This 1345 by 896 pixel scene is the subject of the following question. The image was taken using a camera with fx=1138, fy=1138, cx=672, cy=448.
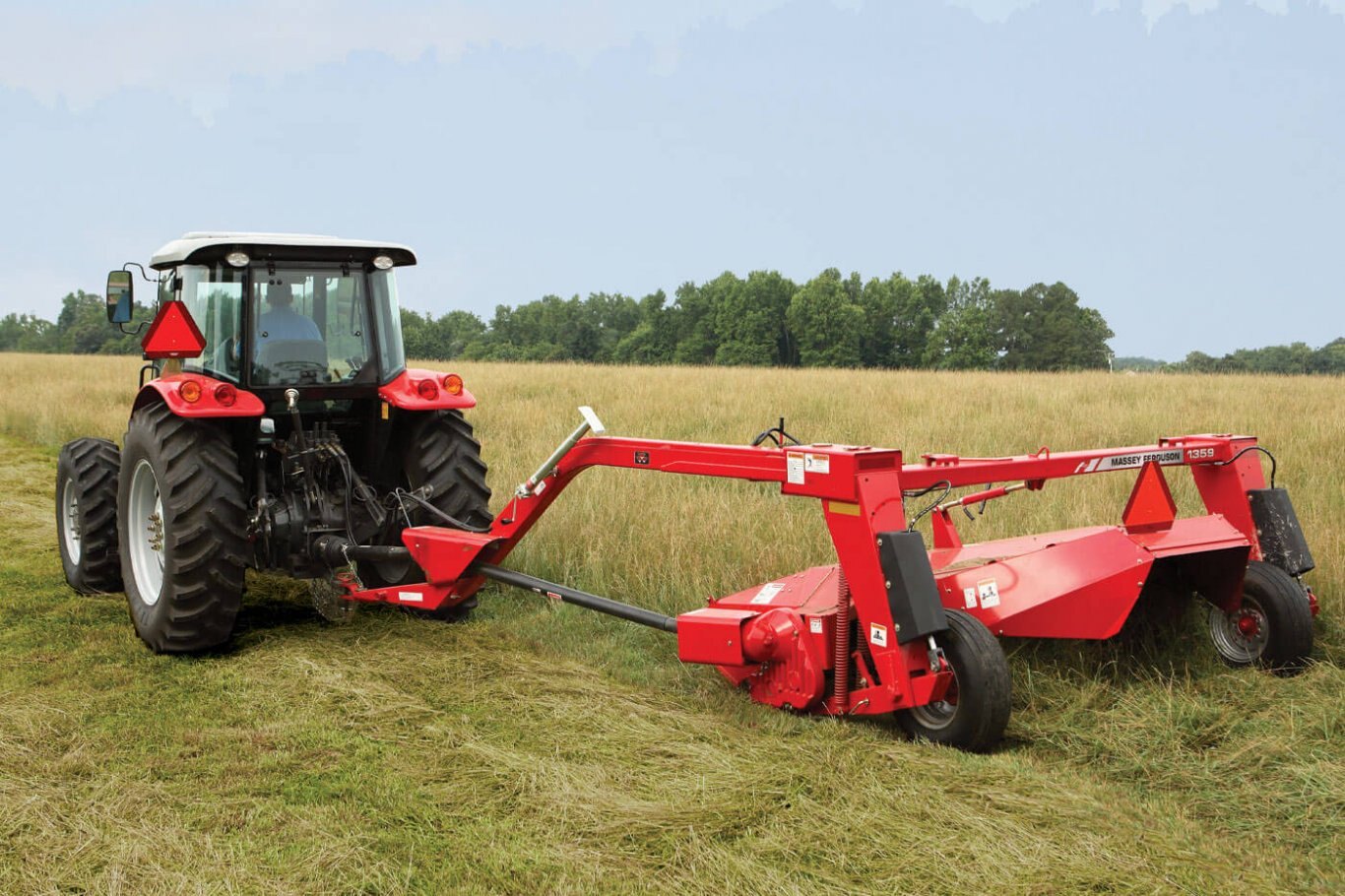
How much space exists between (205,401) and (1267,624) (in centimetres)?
462

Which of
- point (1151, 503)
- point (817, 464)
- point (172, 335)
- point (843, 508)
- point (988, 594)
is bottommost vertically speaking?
point (988, 594)

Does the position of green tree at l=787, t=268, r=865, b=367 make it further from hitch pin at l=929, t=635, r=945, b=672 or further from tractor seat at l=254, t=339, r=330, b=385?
hitch pin at l=929, t=635, r=945, b=672

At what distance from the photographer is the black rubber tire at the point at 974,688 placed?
12.0 feet

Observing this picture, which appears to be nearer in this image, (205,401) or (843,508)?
(843,508)

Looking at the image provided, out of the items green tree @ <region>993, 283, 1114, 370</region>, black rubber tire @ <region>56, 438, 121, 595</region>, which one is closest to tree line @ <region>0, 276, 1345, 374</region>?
green tree @ <region>993, 283, 1114, 370</region>

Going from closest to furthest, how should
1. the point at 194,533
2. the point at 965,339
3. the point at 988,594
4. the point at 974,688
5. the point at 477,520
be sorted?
1. the point at 974,688
2. the point at 988,594
3. the point at 194,533
4. the point at 477,520
5. the point at 965,339

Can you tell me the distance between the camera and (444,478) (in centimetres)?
569

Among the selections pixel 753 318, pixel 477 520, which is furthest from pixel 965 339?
pixel 477 520

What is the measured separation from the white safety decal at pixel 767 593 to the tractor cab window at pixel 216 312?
2.79 meters

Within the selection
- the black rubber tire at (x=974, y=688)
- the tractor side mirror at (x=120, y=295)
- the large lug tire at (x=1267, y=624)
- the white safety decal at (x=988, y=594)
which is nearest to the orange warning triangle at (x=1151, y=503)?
the large lug tire at (x=1267, y=624)

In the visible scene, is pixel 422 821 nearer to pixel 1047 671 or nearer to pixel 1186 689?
pixel 1047 671

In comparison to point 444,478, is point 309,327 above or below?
above

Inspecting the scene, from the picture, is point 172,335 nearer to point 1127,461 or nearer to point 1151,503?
point 1127,461

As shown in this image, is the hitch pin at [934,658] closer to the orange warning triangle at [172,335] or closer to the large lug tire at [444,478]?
the large lug tire at [444,478]
